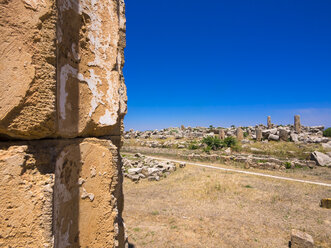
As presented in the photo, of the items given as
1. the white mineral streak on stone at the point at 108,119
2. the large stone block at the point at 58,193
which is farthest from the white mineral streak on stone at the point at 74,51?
the large stone block at the point at 58,193

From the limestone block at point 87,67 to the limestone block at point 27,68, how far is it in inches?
6.6

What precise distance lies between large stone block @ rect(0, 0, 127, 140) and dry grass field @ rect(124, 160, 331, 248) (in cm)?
424

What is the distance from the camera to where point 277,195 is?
7.86 meters

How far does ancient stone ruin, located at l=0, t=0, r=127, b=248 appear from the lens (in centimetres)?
107

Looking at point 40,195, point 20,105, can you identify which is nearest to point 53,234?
point 40,195

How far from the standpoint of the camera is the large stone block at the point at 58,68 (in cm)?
108

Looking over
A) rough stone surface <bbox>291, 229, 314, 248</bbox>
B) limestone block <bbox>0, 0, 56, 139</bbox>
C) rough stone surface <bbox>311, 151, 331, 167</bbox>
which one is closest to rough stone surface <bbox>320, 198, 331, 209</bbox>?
rough stone surface <bbox>291, 229, 314, 248</bbox>

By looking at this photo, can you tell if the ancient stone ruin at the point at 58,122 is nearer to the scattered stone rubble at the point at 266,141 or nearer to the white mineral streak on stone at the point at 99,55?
the white mineral streak on stone at the point at 99,55

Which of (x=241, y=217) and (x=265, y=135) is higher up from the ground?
(x=265, y=135)

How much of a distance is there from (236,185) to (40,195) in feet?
29.9

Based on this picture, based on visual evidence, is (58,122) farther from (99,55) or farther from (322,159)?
(322,159)

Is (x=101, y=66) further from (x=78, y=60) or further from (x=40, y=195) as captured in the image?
(x=40, y=195)

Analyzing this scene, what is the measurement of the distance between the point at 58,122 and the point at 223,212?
6387 millimetres

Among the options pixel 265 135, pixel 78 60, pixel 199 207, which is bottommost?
pixel 199 207
